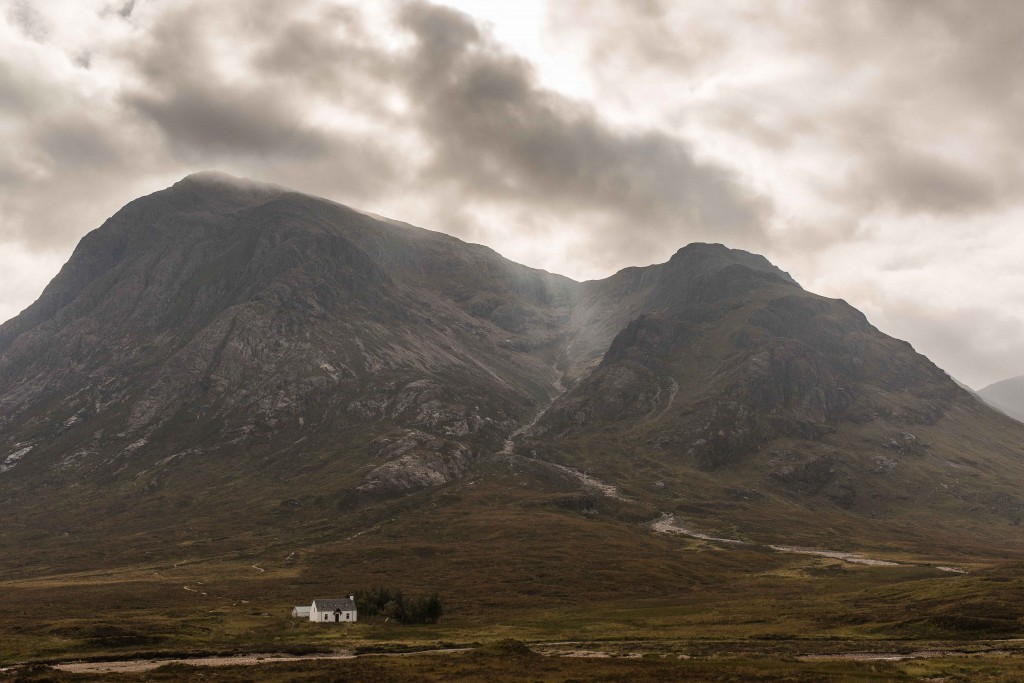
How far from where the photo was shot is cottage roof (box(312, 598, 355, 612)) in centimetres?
14988

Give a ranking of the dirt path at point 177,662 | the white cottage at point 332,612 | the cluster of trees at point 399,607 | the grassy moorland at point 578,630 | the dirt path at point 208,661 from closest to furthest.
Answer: the grassy moorland at point 578,630 < the dirt path at point 177,662 < the dirt path at point 208,661 < the white cottage at point 332,612 < the cluster of trees at point 399,607

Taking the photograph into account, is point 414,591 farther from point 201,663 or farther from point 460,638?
point 201,663

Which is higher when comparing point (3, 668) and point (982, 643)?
point (3, 668)

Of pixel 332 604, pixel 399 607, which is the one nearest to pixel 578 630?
pixel 399 607

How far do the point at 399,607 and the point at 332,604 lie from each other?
1411cm

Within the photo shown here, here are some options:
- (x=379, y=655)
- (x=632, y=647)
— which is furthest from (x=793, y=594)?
(x=379, y=655)

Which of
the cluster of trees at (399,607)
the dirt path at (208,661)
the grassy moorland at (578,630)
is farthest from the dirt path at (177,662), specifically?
the cluster of trees at (399,607)

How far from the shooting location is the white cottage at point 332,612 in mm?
148500

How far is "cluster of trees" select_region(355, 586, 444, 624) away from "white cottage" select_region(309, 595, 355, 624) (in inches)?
166

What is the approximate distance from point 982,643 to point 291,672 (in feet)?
347

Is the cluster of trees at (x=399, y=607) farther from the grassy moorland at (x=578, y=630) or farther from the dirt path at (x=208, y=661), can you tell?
the dirt path at (x=208, y=661)

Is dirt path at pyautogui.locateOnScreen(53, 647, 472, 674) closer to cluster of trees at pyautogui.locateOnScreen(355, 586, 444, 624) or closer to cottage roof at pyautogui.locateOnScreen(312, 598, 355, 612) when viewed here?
cluster of trees at pyautogui.locateOnScreen(355, 586, 444, 624)

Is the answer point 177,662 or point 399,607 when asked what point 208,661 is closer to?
point 177,662

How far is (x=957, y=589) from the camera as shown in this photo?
150m
